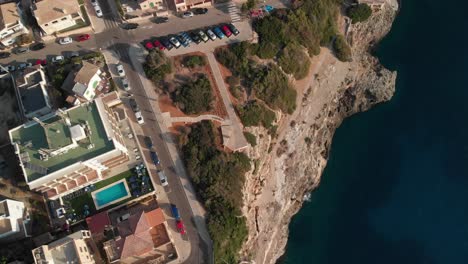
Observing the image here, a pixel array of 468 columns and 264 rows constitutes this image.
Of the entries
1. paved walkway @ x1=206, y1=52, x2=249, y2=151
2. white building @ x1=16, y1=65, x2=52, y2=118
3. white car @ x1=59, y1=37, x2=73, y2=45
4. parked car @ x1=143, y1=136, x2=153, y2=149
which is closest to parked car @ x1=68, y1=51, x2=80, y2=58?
white car @ x1=59, y1=37, x2=73, y2=45

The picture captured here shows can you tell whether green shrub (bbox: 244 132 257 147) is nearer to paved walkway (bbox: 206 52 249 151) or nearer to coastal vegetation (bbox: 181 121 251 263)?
paved walkway (bbox: 206 52 249 151)

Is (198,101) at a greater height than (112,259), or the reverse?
(198,101)

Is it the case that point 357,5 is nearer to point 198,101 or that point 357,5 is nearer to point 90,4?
point 198,101

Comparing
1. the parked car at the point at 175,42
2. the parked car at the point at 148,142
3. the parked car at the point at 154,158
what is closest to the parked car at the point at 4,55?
the parked car at the point at 175,42

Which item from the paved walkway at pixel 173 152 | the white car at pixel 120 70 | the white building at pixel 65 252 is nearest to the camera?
the white building at pixel 65 252

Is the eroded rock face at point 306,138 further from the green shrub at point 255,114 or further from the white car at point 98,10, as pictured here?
the white car at point 98,10

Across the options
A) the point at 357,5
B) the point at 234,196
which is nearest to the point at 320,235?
the point at 234,196
